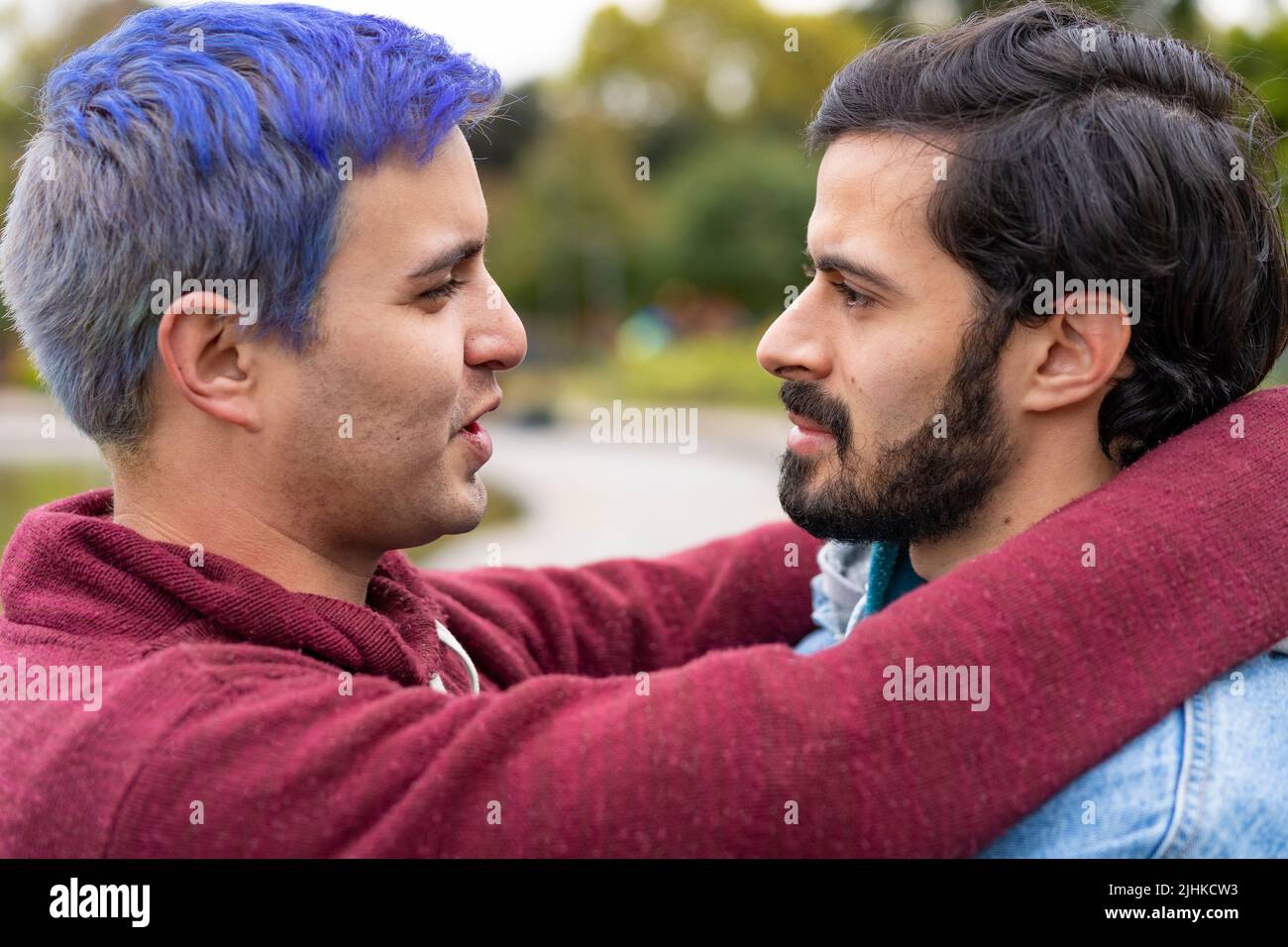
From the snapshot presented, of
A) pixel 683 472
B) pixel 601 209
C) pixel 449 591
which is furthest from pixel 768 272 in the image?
pixel 449 591

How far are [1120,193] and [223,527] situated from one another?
1.70m

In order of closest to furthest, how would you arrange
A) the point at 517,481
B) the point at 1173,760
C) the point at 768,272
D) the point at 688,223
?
the point at 1173,760
the point at 517,481
the point at 768,272
the point at 688,223

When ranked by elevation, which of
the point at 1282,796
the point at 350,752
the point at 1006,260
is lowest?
the point at 1282,796

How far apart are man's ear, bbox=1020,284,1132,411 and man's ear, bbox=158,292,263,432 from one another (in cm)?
142

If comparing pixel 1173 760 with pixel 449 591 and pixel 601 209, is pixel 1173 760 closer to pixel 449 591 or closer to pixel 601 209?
pixel 449 591

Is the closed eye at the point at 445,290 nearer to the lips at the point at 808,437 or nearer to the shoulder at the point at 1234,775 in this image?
the lips at the point at 808,437

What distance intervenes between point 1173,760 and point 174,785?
4.66 feet

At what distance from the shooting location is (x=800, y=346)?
101 inches

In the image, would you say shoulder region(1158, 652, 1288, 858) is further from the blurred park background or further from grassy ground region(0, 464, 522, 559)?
grassy ground region(0, 464, 522, 559)

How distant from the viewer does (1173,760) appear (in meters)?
1.92

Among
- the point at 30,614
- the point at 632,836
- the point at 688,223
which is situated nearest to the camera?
the point at 632,836

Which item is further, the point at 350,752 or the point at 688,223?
the point at 688,223

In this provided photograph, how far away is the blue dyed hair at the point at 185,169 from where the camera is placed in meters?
2.14

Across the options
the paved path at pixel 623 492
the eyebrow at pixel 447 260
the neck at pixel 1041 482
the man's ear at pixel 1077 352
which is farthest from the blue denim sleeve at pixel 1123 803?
the paved path at pixel 623 492
